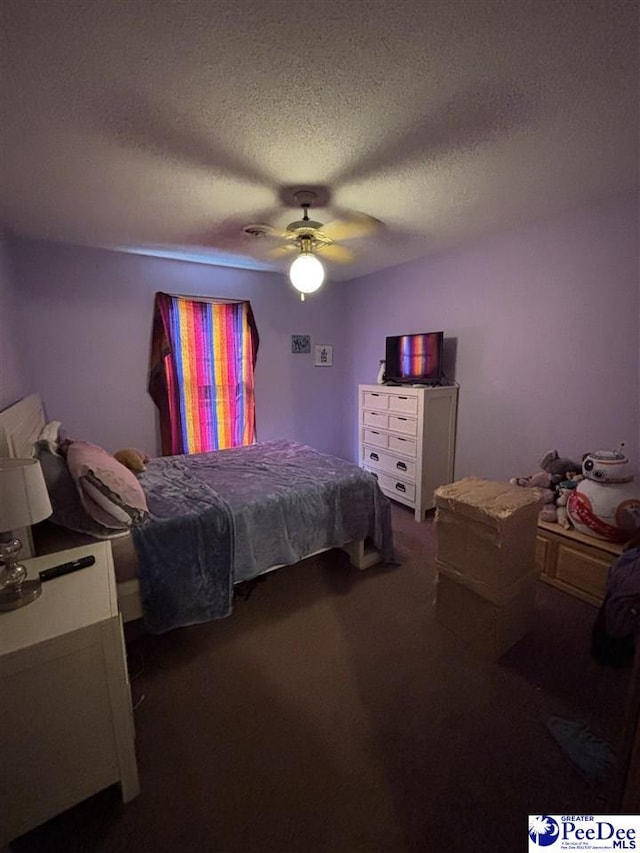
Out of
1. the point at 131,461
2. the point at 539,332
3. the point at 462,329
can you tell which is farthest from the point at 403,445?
the point at 131,461

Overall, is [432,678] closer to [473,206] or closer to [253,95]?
[253,95]

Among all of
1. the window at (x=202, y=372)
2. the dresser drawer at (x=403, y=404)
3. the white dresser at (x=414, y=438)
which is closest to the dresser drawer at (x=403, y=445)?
the white dresser at (x=414, y=438)

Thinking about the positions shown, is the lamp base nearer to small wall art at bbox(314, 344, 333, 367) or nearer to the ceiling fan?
the ceiling fan

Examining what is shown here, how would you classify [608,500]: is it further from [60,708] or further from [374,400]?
[60,708]

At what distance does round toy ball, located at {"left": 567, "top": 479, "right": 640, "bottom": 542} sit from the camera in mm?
2000

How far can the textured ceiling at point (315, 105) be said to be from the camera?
1.02 metres

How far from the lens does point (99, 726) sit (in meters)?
1.13

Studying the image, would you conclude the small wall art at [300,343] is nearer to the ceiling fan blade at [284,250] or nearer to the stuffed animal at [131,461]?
the ceiling fan blade at [284,250]

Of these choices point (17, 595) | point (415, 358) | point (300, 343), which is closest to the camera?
point (17, 595)

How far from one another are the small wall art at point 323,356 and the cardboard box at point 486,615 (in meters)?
3.10

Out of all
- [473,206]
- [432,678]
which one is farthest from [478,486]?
[473,206]

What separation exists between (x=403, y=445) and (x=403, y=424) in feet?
0.67

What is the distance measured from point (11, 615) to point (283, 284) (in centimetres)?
376

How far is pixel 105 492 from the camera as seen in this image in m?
1.72
